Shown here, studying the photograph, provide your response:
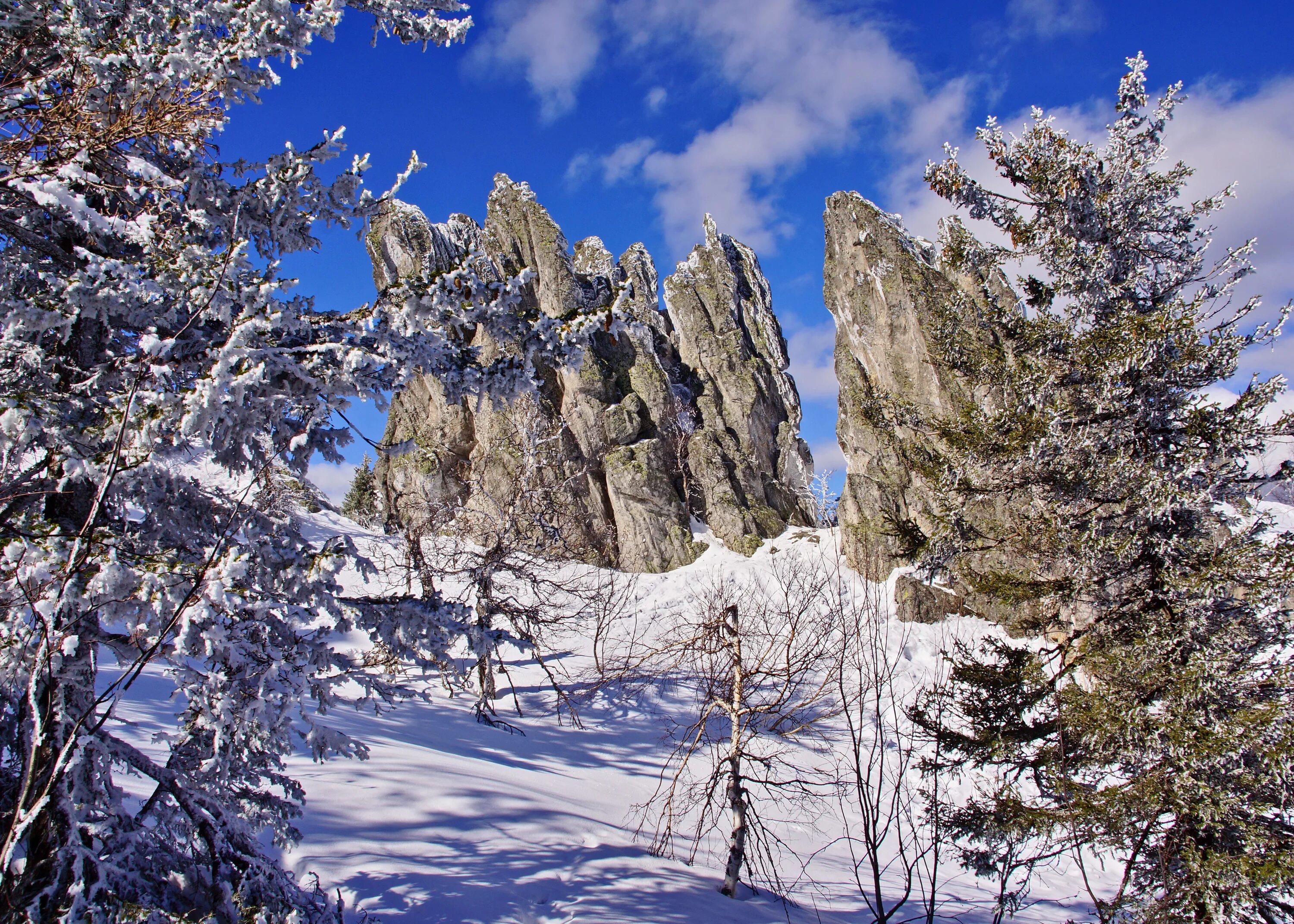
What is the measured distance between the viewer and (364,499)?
34.9 metres

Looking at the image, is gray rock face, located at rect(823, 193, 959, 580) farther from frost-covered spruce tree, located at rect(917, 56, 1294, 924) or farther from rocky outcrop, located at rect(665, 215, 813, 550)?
frost-covered spruce tree, located at rect(917, 56, 1294, 924)

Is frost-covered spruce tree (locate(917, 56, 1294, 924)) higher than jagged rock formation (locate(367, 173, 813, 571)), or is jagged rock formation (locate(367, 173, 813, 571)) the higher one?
jagged rock formation (locate(367, 173, 813, 571))

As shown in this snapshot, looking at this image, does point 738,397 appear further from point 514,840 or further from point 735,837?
point 514,840

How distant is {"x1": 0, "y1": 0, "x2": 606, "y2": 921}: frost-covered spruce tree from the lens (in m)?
3.29

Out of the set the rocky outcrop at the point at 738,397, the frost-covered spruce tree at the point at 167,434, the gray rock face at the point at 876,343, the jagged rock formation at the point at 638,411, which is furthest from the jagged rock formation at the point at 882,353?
the frost-covered spruce tree at the point at 167,434

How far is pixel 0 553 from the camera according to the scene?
3.23 m

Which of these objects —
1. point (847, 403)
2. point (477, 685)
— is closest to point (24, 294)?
point (477, 685)

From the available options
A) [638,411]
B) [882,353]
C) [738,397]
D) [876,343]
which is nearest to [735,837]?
[882,353]

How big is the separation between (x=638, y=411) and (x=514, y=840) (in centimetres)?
2396

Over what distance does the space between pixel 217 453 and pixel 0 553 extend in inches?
40.3

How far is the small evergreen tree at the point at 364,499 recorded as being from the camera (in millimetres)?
31078

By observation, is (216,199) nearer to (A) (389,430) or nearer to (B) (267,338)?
(B) (267,338)

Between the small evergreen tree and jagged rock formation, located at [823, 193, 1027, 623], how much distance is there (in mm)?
20680

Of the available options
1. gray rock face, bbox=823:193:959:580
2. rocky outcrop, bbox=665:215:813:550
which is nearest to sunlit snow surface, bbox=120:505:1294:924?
A: gray rock face, bbox=823:193:959:580
